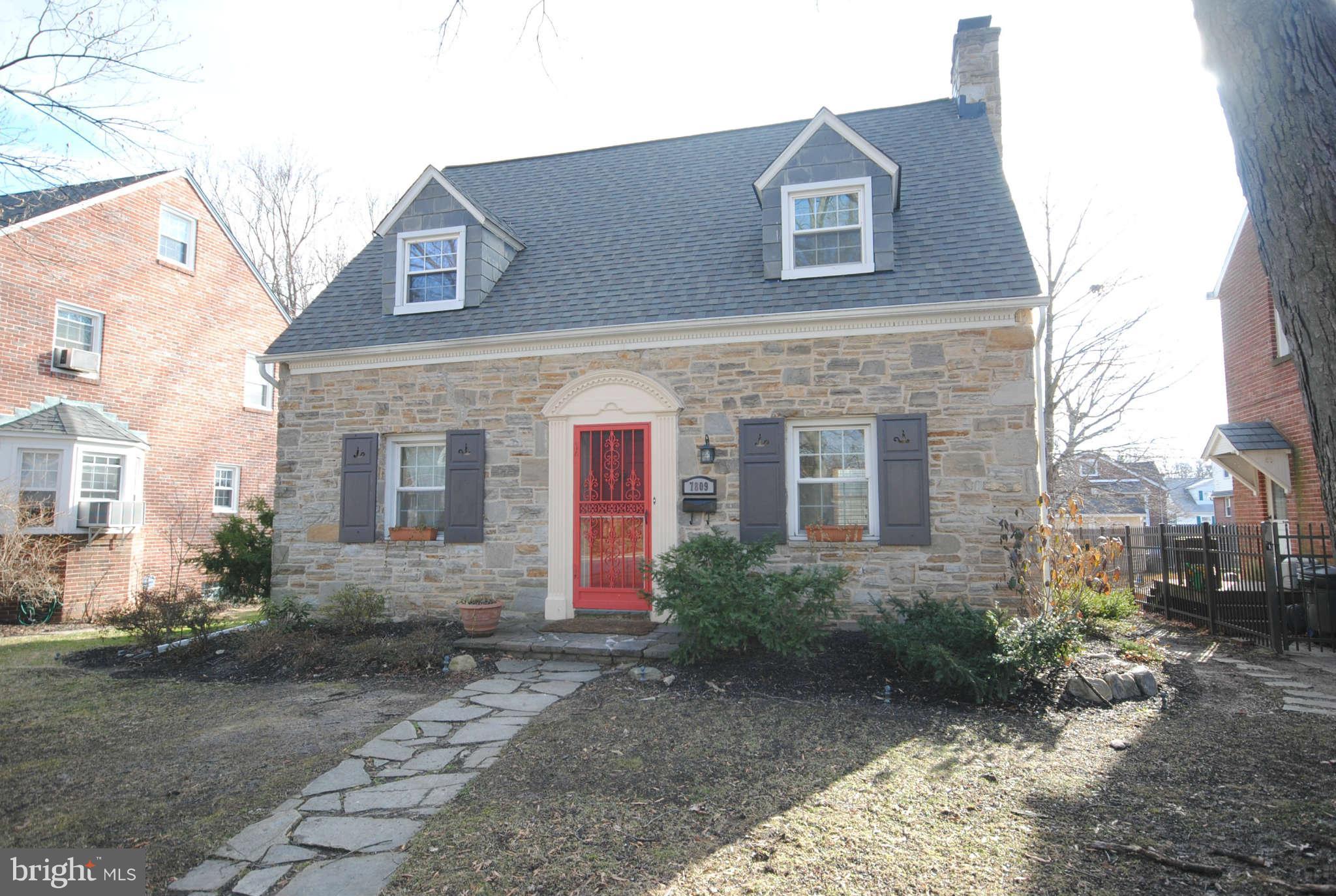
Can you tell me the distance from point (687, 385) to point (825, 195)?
292 centimetres

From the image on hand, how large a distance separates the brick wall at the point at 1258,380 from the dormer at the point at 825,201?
8210 millimetres

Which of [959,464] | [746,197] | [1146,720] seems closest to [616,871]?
[1146,720]

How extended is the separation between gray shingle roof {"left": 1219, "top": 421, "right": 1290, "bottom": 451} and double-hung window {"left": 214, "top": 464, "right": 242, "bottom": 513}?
20653 mm

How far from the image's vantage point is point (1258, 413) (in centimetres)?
1335

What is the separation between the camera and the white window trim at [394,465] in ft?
31.3

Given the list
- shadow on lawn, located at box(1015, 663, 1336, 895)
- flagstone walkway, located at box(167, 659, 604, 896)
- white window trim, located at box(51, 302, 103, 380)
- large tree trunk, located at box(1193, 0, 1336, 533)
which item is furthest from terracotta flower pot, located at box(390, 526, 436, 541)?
white window trim, located at box(51, 302, 103, 380)

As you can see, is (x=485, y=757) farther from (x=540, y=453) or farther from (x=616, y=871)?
(x=540, y=453)

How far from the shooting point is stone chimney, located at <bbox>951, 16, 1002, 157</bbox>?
1065cm

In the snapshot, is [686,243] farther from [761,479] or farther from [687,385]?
[761,479]

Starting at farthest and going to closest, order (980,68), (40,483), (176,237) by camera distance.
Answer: (176,237) < (40,483) < (980,68)

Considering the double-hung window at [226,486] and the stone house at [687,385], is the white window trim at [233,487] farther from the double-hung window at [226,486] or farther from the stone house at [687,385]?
the stone house at [687,385]

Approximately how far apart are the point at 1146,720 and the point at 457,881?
5.12 metres

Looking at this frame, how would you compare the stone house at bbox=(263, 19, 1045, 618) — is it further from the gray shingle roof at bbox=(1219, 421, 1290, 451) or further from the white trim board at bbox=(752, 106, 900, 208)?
the gray shingle roof at bbox=(1219, 421, 1290, 451)

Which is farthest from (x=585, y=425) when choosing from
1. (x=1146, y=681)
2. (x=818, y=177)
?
(x=1146, y=681)
